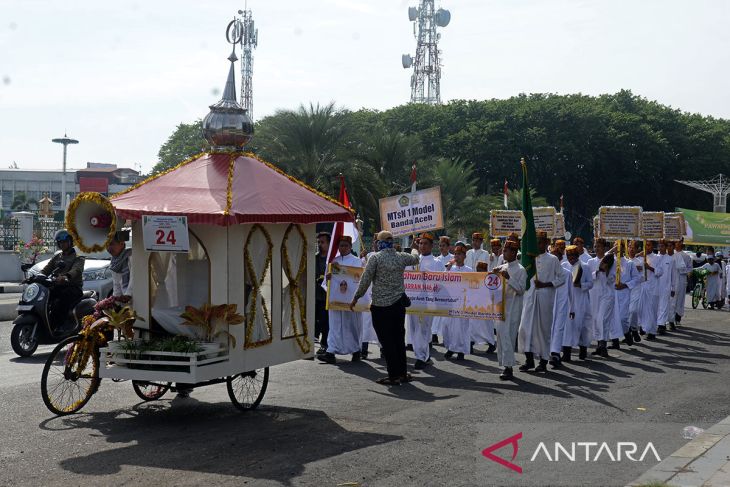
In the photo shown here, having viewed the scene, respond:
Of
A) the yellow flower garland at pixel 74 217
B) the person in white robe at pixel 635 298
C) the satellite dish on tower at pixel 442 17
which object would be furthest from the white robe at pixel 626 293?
the satellite dish on tower at pixel 442 17

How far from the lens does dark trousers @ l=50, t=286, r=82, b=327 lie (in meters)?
13.8

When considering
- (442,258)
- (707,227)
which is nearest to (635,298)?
(442,258)

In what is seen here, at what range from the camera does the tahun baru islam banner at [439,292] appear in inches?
535

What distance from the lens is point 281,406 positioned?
32.8 ft

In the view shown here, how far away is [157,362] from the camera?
864 centimetres

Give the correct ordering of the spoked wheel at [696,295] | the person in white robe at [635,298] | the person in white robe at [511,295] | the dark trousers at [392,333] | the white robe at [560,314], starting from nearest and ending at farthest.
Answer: the dark trousers at [392,333] < the person in white robe at [511,295] < the white robe at [560,314] < the person in white robe at [635,298] < the spoked wheel at [696,295]

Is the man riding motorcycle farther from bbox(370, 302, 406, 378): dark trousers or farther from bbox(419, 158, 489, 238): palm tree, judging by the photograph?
bbox(419, 158, 489, 238): palm tree

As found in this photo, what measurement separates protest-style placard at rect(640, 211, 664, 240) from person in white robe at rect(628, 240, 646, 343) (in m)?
0.63

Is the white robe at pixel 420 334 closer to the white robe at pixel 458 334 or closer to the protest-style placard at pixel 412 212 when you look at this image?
the white robe at pixel 458 334

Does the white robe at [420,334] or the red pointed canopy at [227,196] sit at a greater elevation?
the red pointed canopy at [227,196]

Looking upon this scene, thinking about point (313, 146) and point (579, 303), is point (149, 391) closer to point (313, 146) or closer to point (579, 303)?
point (579, 303)

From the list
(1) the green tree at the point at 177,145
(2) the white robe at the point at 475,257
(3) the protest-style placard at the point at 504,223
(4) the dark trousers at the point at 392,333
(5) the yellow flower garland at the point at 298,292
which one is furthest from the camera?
(1) the green tree at the point at 177,145

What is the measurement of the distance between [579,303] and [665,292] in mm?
5767

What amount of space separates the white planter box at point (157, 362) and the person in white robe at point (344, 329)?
4985mm
